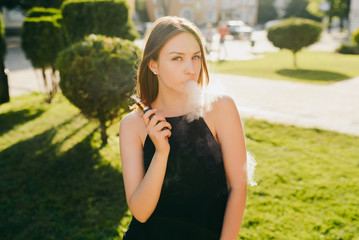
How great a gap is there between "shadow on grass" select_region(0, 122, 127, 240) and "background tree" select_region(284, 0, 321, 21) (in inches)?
2608

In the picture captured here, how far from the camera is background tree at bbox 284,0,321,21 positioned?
204 feet

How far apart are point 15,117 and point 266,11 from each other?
218 ft

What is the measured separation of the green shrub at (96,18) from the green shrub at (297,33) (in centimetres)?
932

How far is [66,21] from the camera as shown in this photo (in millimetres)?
8727

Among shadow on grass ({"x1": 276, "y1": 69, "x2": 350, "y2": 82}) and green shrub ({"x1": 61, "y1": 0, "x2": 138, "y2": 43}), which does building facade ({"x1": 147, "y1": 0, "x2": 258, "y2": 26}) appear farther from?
green shrub ({"x1": 61, "y1": 0, "x2": 138, "y2": 43})

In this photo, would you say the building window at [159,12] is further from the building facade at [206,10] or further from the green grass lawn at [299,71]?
the green grass lawn at [299,71]

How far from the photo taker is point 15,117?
7.92 m

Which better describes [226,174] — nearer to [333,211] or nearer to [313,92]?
[333,211]

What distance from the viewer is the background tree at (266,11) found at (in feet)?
Answer: 216

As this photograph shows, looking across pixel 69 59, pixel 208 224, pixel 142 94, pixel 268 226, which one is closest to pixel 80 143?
pixel 69 59

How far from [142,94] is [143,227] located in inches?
33.0

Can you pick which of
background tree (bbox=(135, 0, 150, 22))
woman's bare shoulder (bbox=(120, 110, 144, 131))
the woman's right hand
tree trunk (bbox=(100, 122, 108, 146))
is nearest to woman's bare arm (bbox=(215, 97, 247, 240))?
the woman's right hand

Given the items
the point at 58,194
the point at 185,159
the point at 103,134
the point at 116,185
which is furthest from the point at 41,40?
the point at 185,159

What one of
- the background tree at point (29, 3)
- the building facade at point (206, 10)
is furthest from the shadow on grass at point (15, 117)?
the building facade at point (206, 10)
